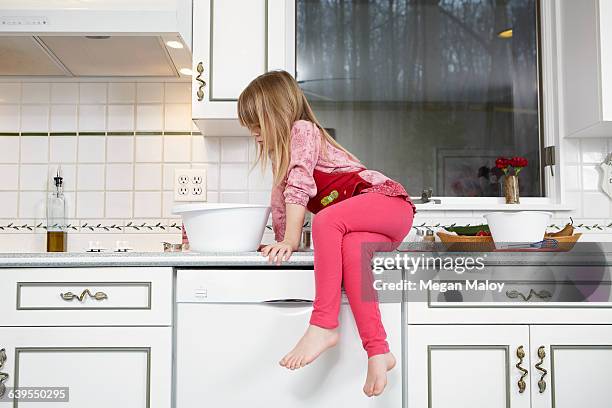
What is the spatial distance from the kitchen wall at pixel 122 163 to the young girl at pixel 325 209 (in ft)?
1.51

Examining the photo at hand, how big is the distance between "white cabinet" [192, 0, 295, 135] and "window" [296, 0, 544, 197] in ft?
1.17

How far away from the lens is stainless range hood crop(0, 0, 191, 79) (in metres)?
1.76

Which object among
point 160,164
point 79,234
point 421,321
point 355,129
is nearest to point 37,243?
point 79,234

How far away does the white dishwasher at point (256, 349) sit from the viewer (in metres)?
1.50

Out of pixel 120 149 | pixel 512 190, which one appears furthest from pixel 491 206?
pixel 120 149

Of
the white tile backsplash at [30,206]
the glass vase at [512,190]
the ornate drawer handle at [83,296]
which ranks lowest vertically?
the ornate drawer handle at [83,296]

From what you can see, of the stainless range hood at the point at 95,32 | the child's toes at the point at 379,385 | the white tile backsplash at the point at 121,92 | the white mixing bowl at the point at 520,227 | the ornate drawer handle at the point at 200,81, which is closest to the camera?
the child's toes at the point at 379,385

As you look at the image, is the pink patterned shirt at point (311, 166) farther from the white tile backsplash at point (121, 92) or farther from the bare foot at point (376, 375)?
the white tile backsplash at point (121, 92)

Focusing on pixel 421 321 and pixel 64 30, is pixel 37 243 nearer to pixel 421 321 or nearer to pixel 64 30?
pixel 64 30

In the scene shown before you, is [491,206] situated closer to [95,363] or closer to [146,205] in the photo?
[146,205]

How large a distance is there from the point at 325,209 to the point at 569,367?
0.77 m

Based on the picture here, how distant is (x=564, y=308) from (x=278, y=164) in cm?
87

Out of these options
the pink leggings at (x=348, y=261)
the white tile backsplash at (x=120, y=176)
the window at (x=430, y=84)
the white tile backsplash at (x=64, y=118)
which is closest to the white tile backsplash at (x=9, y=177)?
the white tile backsplash at (x=64, y=118)

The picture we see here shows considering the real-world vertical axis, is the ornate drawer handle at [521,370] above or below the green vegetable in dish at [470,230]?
below
